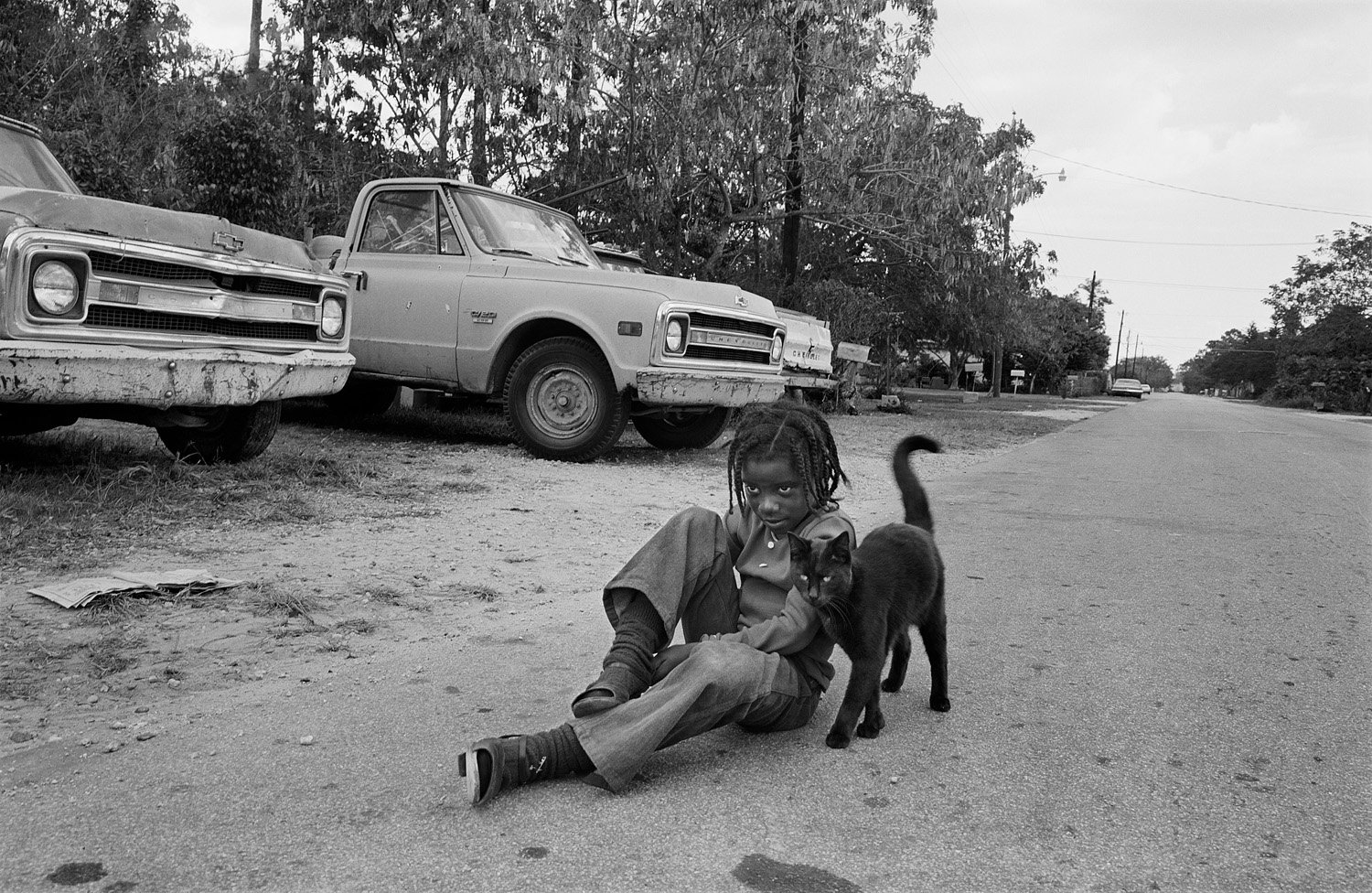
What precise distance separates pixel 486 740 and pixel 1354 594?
460 centimetres

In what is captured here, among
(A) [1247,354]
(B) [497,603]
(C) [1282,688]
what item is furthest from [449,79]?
(A) [1247,354]

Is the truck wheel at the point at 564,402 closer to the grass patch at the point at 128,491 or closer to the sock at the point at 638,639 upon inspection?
the grass patch at the point at 128,491

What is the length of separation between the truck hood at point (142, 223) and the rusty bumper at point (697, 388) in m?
2.77

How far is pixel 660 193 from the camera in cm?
1432

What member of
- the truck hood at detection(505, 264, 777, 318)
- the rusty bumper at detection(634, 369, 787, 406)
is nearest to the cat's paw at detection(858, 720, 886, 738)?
the rusty bumper at detection(634, 369, 787, 406)

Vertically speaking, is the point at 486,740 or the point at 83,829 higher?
the point at 486,740

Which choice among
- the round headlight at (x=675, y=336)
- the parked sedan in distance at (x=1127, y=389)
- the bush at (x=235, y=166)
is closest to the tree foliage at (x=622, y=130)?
the bush at (x=235, y=166)

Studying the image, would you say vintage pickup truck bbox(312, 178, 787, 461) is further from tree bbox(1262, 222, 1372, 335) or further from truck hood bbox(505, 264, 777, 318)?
tree bbox(1262, 222, 1372, 335)

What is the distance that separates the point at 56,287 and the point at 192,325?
78 cm

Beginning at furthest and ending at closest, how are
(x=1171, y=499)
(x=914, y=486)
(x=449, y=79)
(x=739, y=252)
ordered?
(x=739, y=252)
(x=449, y=79)
(x=1171, y=499)
(x=914, y=486)

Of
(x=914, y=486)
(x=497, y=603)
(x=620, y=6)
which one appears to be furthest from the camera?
(x=620, y=6)

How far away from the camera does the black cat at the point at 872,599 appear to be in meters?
2.68

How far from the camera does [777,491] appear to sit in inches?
114

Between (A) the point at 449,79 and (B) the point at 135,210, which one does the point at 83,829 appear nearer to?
(B) the point at 135,210
